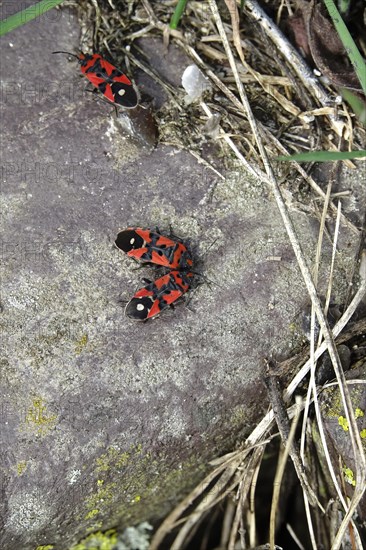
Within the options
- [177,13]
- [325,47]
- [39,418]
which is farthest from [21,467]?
[325,47]

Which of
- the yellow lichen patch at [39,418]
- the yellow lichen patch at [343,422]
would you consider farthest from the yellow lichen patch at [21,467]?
the yellow lichen patch at [343,422]

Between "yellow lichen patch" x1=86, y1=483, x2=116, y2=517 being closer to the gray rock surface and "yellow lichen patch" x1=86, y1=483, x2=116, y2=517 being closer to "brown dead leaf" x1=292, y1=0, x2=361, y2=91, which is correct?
the gray rock surface

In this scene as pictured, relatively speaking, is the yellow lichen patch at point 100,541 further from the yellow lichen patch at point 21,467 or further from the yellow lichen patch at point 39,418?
the yellow lichen patch at point 39,418

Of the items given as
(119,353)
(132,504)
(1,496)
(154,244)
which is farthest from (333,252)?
(1,496)

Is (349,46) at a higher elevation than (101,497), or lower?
higher

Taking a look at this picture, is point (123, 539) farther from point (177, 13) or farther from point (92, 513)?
point (177, 13)

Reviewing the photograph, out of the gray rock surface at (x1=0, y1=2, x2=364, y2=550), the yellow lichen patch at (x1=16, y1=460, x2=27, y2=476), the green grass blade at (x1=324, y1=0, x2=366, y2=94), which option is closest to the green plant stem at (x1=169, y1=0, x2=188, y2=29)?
the gray rock surface at (x1=0, y1=2, x2=364, y2=550)

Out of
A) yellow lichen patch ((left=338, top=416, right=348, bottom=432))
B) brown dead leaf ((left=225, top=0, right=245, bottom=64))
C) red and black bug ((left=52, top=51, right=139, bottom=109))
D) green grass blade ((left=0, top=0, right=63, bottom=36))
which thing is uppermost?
green grass blade ((left=0, top=0, right=63, bottom=36))
